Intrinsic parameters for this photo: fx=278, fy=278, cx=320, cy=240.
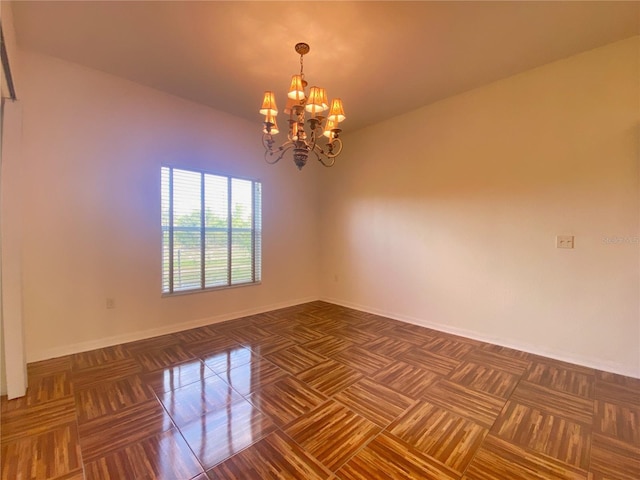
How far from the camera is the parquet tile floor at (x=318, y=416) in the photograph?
1.53 meters

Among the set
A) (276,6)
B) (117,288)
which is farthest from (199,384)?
(276,6)

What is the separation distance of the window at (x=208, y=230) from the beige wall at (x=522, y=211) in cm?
195

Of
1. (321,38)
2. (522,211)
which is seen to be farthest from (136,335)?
(522,211)

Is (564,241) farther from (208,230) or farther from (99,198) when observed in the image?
(99,198)

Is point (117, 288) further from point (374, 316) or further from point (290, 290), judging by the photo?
point (374, 316)

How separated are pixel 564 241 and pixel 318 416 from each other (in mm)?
2910

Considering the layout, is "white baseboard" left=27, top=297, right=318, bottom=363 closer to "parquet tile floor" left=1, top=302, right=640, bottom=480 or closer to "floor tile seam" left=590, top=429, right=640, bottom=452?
"parquet tile floor" left=1, top=302, right=640, bottom=480

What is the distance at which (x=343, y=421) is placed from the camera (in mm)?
1893

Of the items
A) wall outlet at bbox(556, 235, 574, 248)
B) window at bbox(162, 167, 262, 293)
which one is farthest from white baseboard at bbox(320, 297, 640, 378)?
window at bbox(162, 167, 262, 293)

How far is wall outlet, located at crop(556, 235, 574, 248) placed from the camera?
9.16 feet

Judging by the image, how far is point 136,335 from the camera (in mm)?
3277

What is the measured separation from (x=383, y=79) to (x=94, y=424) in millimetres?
3966

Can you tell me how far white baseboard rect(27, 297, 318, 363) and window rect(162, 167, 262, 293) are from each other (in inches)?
17.7

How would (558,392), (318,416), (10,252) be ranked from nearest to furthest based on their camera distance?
(318,416)
(10,252)
(558,392)
